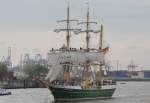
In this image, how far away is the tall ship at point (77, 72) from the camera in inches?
4529

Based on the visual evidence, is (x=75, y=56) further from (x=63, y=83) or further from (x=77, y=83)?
(x=63, y=83)

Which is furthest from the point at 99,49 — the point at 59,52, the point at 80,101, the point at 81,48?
the point at 80,101

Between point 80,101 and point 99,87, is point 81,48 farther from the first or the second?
point 80,101

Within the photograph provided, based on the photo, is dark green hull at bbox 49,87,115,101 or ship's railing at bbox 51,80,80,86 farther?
ship's railing at bbox 51,80,80,86

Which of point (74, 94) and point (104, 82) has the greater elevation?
point (104, 82)

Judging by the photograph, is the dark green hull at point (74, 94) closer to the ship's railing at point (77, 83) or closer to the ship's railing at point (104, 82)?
the ship's railing at point (77, 83)

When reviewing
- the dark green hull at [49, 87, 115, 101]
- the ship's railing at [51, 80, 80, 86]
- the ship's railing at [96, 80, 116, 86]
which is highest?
the ship's railing at [51, 80, 80, 86]

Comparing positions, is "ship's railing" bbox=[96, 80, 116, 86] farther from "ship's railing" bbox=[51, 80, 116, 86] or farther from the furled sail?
the furled sail

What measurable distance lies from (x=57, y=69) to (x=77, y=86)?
19.5 ft

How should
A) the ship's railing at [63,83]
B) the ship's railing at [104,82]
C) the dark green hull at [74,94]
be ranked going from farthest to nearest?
the ship's railing at [104,82] → the ship's railing at [63,83] → the dark green hull at [74,94]

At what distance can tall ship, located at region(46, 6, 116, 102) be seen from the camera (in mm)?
115025

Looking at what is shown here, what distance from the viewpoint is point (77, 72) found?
426ft

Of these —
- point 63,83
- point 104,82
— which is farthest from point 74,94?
point 104,82

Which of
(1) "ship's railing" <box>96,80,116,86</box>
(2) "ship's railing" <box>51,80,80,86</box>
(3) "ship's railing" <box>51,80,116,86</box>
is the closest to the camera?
(2) "ship's railing" <box>51,80,80,86</box>
